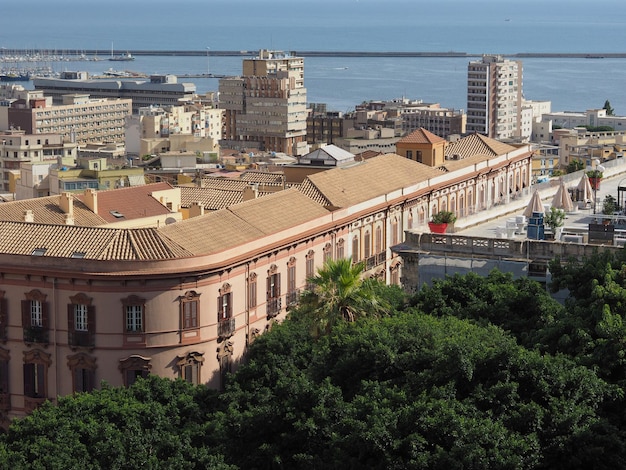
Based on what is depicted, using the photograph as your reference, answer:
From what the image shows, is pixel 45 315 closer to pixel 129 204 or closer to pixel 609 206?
pixel 129 204

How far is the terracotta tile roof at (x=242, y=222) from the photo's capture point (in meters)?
42.8

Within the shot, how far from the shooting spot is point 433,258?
38.3 m

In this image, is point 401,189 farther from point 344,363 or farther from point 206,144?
point 206,144

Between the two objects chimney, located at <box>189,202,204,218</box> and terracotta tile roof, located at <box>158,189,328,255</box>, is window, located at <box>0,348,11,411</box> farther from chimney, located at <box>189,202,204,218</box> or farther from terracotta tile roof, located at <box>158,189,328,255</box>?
chimney, located at <box>189,202,204,218</box>

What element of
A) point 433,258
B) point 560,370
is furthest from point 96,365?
point 560,370

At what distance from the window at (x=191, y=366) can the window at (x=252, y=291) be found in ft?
9.68

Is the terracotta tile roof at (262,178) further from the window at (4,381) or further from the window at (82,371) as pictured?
the window at (82,371)

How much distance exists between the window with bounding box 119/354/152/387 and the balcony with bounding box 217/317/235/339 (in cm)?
238

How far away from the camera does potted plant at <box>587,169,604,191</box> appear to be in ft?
153

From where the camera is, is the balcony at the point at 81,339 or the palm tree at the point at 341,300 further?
the balcony at the point at 81,339

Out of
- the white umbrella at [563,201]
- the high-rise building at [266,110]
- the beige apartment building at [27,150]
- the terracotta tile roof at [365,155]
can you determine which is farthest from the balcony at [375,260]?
the high-rise building at [266,110]

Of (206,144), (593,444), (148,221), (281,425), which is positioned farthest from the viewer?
(206,144)

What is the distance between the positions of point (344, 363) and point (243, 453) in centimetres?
317

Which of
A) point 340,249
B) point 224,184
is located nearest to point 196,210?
point 340,249
